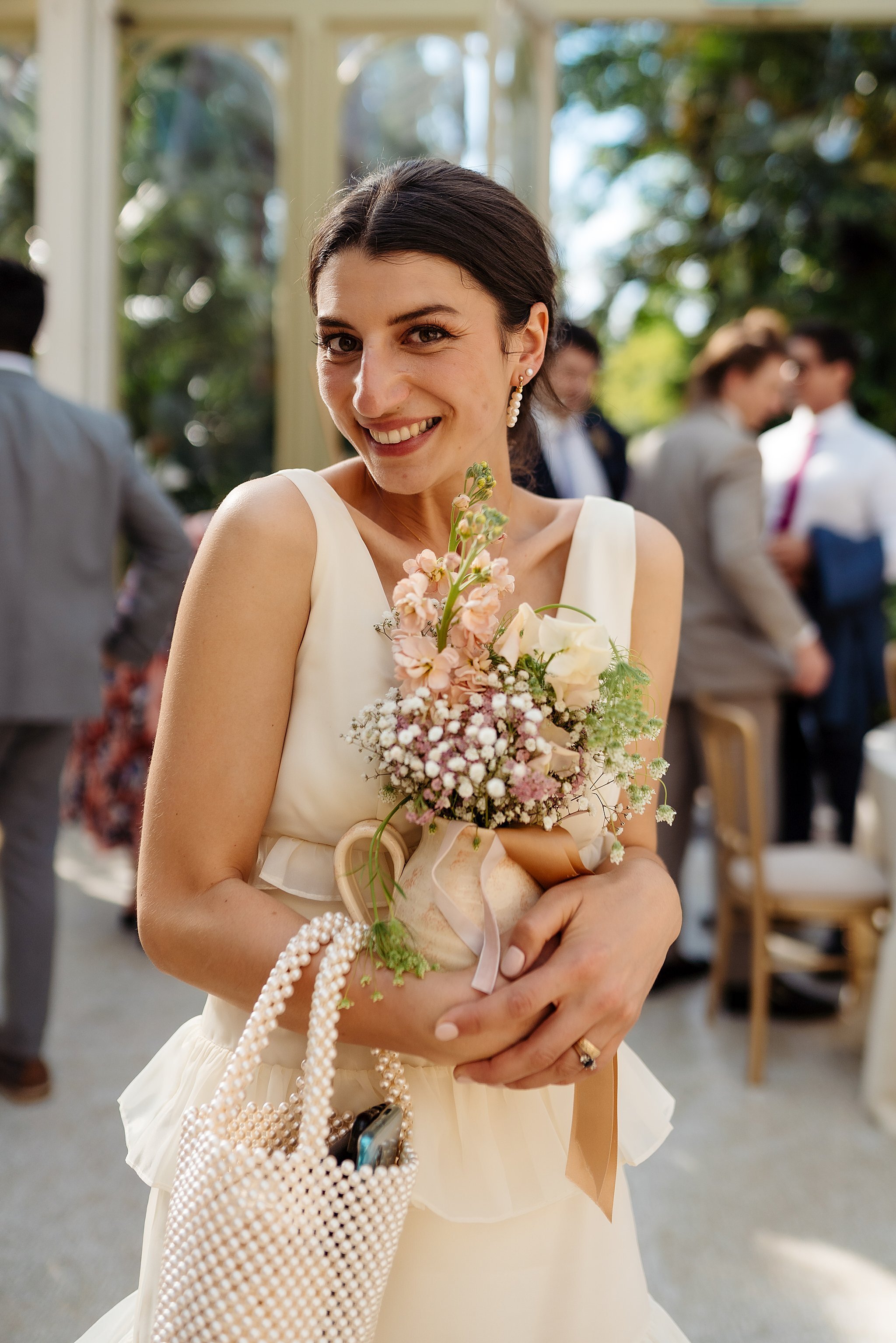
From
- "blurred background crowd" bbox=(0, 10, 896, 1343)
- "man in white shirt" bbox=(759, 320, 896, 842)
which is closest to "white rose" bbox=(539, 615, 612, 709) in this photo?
"blurred background crowd" bbox=(0, 10, 896, 1343)

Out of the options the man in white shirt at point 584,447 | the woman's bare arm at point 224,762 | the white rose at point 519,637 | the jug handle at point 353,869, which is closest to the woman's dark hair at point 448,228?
the woman's bare arm at point 224,762

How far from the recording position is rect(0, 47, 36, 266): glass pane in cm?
584

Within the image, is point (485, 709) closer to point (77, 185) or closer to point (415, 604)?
point (415, 604)

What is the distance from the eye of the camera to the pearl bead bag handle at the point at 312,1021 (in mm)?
1031

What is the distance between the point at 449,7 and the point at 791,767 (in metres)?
3.60

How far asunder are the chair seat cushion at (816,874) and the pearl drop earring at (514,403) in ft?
8.24

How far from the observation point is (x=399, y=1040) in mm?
1117

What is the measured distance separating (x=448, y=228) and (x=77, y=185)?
4.67m

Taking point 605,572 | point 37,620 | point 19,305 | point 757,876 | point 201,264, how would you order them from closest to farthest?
1. point 605,572
2. point 19,305
3. point 37,620
4. point 757,876
5. point 201,264

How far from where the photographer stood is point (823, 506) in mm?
4676

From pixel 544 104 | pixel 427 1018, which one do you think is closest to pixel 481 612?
pixel 427 1018

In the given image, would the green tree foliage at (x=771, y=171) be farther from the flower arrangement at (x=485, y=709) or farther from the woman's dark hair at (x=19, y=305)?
the flower arrangement at (x=485, y=709)

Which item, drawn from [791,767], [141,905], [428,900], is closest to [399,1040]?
[428,900]

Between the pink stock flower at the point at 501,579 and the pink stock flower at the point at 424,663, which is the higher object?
the pink stock flower at the point at 501,579
